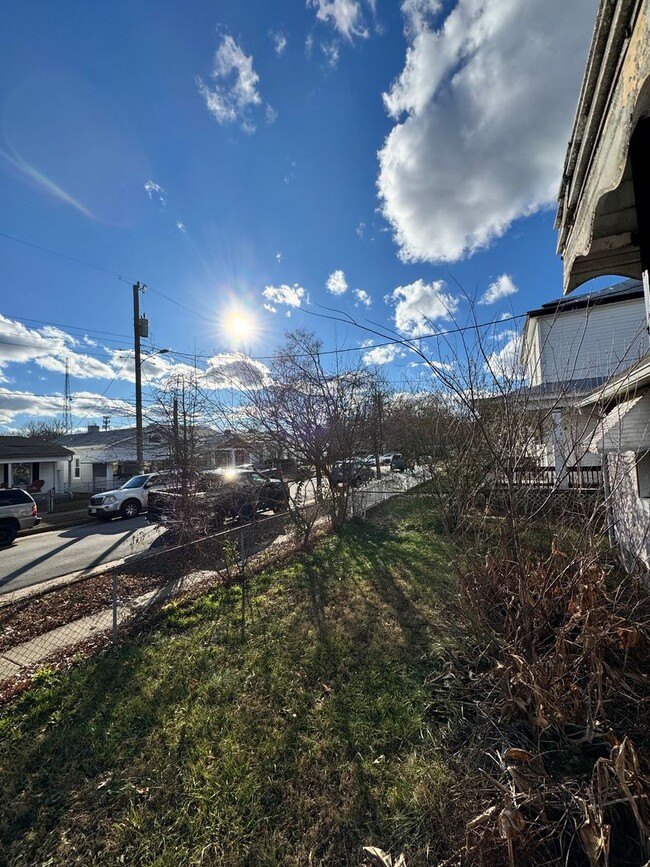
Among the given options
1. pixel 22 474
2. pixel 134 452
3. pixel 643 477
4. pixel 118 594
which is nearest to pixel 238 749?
pixel 118 594

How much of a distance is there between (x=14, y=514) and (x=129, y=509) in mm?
3937

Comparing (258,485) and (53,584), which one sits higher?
(258,485)

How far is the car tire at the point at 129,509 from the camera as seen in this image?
15062 mm

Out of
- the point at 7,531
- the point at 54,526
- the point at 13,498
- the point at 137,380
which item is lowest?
the point at 54,526

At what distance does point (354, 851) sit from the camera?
2021 millimetres

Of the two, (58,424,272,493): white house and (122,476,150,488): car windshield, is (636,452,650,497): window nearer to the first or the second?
(58,424,272,493): white house

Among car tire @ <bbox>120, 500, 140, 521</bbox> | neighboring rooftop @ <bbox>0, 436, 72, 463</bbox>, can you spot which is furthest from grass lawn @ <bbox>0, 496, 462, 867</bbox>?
neighboring rooftop @ <bbox>0, 436, 72, 463</bbox>

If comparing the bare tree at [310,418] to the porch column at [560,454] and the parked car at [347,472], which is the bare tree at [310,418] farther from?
the porch column at [560,454]

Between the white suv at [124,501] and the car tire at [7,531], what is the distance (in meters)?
3.05

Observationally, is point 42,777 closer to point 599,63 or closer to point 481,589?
point 481,589

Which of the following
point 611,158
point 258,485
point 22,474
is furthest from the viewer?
point 22,474

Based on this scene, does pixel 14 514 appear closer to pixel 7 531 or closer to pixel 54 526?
pixel 7 531

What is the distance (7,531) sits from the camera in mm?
11516

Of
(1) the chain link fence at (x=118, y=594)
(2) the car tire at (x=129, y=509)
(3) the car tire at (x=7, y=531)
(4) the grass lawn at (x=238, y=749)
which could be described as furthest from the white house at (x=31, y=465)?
(4) the grass lawn at (x=238, y=749)
